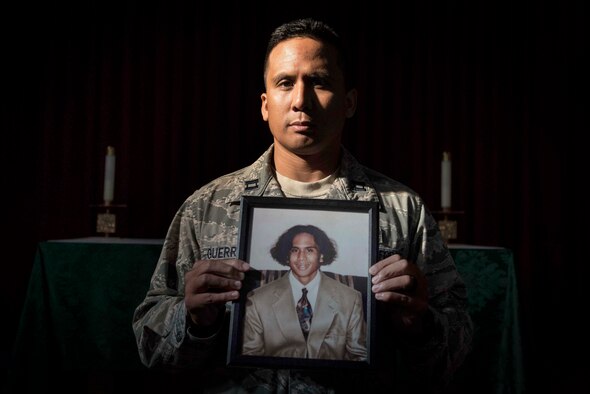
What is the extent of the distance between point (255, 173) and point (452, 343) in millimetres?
586

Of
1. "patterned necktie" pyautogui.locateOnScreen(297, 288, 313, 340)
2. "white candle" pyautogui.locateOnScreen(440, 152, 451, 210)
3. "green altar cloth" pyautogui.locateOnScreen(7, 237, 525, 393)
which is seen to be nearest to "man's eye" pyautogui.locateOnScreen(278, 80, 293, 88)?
"patterned necktie" pyautogui.locateOnScreen(297, 288, 313, 340)

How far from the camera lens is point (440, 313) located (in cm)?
100

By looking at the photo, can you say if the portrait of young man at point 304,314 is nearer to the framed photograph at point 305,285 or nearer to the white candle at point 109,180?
the framed photograph at point 305,285

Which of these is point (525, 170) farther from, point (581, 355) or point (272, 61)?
point (272, 61)

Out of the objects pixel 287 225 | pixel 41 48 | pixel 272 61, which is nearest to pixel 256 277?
pixel 287 225

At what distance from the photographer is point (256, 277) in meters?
0.89

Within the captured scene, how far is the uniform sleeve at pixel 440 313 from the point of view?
96cm

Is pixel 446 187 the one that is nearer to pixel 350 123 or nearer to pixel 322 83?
pixel 350 123

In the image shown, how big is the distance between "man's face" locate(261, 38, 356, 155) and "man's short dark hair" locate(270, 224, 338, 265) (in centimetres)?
24

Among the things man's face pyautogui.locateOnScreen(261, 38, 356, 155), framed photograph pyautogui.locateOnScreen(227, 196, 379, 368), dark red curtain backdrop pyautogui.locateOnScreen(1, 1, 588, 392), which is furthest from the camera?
dark red curtain backdrop pyautogui.locateOnScreen(1, 1, 588, 392)

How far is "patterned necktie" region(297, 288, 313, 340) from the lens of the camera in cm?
86

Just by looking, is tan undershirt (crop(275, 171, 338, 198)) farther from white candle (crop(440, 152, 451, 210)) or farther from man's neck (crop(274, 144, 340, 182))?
white candle (crop(440, 152, 451, 210))

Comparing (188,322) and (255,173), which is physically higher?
(255,173)

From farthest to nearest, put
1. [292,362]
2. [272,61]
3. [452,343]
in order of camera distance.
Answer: [272,61] → [452,343] → [292,362]
